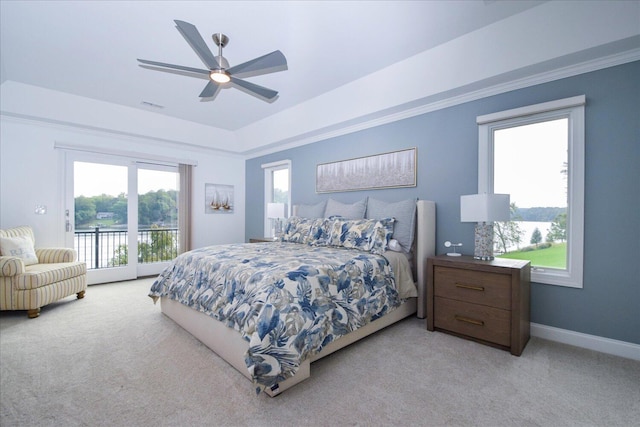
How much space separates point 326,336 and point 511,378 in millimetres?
1288

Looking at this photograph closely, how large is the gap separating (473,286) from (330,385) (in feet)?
4.90

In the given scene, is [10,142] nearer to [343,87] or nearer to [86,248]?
[86,248]

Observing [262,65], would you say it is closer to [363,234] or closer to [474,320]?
[363,234]

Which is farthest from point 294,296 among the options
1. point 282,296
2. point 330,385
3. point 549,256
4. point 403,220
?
point 549,256

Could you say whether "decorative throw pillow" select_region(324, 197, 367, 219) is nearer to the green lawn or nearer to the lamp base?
the lamp base

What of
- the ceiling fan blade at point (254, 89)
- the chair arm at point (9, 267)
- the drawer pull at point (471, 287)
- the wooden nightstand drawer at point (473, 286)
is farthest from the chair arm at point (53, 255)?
the drawer pull at point (471, 287)

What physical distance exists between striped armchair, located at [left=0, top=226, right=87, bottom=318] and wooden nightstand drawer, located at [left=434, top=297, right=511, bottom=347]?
421 cm

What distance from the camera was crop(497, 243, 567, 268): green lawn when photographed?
2.53m

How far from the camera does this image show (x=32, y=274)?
3.02m

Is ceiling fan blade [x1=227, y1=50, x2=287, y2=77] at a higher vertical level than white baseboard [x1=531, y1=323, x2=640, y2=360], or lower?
higher

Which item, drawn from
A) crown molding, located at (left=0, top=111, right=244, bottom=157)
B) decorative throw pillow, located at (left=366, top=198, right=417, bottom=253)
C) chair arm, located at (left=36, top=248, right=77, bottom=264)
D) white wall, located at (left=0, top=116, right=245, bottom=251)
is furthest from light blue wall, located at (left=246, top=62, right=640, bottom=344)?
white wall, located at (left=0, top=116, right=245, bottom=251)

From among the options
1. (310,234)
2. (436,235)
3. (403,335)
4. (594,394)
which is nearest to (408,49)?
(436,235)

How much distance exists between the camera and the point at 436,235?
3248 mm

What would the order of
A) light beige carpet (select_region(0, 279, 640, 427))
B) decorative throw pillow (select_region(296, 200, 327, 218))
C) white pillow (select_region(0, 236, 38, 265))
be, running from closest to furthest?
light beige carpet (select_region(0, 279, 640, 427)), white pillow (select_region(0, 236, 38, 265)), decorative throw pillow (select_region(296, 200, 327, 218))
